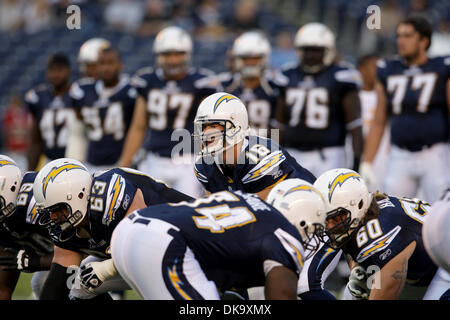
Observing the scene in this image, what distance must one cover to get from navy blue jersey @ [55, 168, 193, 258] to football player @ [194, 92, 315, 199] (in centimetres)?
31

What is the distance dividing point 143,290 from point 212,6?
10.5 meters

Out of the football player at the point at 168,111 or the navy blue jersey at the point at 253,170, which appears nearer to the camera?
the navy blue jersey at the point at 253,170

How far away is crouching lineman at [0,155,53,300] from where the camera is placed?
4.54 m

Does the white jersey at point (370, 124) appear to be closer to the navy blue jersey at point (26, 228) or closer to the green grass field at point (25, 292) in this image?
the green grass field at point (25, 292)

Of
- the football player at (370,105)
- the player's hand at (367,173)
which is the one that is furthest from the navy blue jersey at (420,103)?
the football player at (370,105)

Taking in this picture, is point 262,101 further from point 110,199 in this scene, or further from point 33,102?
point 110,199

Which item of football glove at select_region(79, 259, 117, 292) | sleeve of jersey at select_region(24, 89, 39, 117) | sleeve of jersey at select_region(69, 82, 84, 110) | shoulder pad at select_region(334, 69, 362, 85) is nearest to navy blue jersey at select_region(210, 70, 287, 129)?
shoulder pad at select_region(334, 69, 362, 85)

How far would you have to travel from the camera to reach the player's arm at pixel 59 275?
14.1ft

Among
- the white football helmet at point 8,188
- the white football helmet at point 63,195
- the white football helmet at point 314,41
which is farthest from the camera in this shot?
the white football helmet at point 314,41

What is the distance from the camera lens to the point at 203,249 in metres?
3.54

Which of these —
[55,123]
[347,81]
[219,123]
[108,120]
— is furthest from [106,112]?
[219,123]

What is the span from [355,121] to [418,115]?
767mm

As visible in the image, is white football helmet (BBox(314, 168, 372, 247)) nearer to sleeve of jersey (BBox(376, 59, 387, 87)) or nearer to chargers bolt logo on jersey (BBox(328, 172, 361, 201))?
chargers bolt logo on jersey (BBox(328, 172, 361, 201))

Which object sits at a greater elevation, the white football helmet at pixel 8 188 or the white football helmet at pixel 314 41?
the white football helmet at pixel 314 41
